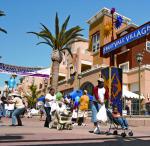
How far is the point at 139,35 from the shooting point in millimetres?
20922

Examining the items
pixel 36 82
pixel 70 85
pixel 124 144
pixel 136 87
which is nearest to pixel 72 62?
pixel 70 85

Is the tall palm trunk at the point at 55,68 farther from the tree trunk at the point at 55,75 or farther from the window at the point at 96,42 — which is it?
the window at the point at 96,42

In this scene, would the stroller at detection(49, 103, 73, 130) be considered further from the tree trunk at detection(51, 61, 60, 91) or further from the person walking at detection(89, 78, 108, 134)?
the tree trunk at detection(51, 61, 60, 91)

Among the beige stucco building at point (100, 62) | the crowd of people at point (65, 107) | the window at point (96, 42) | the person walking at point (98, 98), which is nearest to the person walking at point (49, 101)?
the crowd of people at point (65, 107)

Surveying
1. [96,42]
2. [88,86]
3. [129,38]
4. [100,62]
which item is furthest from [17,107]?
[96,42]

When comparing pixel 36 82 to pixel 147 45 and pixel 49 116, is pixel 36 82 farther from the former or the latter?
pixel 49 116

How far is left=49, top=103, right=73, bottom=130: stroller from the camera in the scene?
12.0 m

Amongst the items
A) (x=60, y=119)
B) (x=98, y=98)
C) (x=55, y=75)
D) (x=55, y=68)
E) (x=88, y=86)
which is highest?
(x=55, y=68)

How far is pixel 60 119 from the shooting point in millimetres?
12039

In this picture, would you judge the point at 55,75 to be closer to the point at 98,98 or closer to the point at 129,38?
the point at 129,38

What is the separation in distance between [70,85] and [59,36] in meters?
13.9

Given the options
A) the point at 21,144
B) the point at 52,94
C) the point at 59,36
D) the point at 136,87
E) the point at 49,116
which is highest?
the point at 59,36

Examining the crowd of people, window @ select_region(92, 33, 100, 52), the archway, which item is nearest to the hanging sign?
the crowd of people

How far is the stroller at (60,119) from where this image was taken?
1196 centimetres
